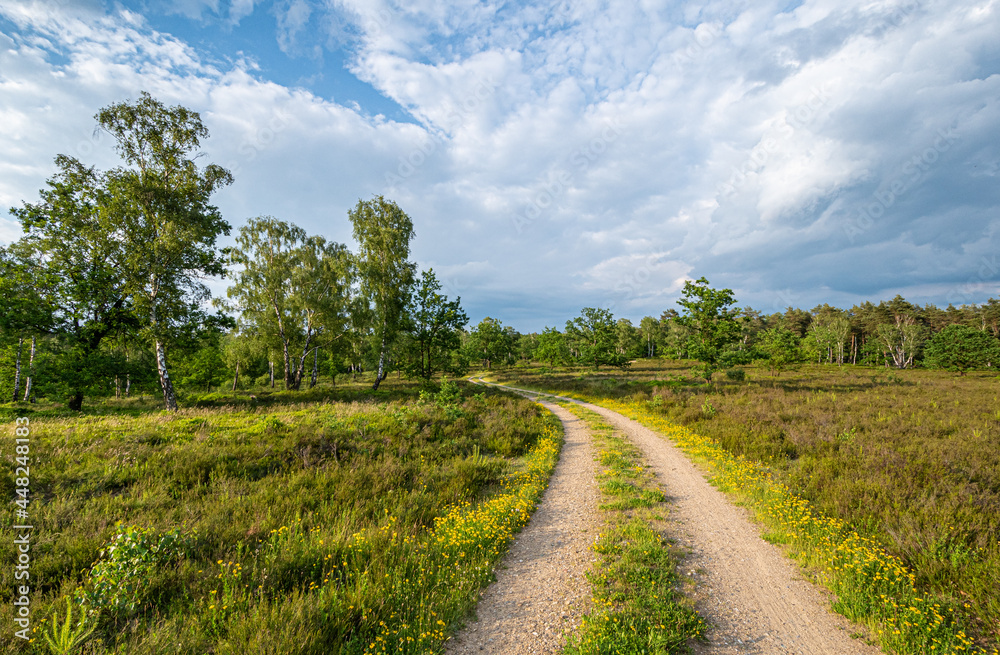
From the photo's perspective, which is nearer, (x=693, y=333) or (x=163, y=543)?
(x=163, y=543)

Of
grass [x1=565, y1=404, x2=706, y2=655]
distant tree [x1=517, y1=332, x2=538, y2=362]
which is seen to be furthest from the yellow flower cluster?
distant tree [x1=517, y1=332, x2=538, y2=362]

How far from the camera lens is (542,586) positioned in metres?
4.81

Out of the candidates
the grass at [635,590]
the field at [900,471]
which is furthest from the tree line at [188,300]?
the grass at [635,590]

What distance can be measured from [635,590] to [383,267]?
2804cm

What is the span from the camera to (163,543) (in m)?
4.58

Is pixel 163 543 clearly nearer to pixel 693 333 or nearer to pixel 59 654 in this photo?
pixel 59 654

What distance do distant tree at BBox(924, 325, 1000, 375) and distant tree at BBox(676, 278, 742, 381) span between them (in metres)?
50.5

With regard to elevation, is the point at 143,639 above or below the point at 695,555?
above

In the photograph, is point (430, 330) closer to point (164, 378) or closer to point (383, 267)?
point (383, 267)

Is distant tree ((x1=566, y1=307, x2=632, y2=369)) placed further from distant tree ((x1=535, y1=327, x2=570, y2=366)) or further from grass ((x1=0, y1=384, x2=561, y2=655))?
grass ((x1=0, y1=384, x2=561, y2=655))

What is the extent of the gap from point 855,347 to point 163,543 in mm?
110270

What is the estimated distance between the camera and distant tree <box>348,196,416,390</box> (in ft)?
91.0

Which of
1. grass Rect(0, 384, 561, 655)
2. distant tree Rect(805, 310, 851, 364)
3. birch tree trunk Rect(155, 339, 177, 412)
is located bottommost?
grass Rect(0, 384, 561, 655)

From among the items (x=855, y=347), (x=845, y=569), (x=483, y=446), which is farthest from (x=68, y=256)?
(x=855, y=347)
